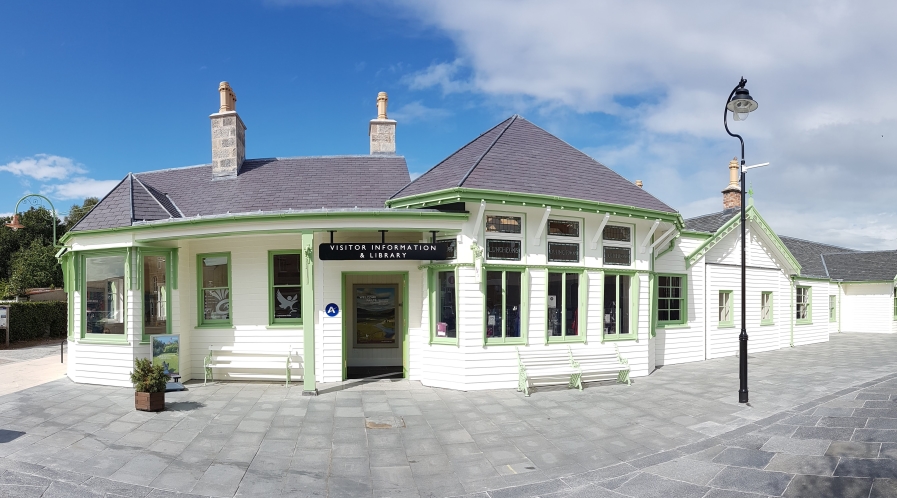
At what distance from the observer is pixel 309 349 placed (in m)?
10.6

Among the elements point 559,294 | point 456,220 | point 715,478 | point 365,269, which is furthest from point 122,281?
point 715,478

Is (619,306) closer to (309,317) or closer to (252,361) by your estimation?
(309,317)

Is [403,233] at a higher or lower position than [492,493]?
Result: higher

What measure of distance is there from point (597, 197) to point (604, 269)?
1724 mm

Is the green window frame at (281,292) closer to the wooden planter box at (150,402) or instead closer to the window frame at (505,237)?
the wooden planter box at (150,402)

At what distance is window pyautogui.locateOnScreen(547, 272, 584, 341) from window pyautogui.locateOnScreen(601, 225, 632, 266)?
1.10 metres

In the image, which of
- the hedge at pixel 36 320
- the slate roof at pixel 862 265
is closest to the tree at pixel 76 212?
the hedge at pixel 36 320

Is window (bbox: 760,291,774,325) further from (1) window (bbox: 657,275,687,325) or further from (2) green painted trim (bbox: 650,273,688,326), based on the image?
(1) window (bbox: 657,275,687,325)

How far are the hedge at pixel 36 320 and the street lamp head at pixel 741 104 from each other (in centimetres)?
2461

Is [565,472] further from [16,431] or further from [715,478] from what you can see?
[16,431]

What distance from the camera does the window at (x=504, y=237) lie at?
11.2 meters

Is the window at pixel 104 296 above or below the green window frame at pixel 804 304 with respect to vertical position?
above

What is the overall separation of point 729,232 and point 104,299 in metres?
18.1

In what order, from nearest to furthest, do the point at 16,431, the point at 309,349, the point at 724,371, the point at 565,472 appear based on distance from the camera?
the point at 565,472
the point at 16,431
the point at 309,349
the point at 724,371
